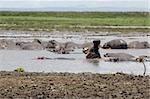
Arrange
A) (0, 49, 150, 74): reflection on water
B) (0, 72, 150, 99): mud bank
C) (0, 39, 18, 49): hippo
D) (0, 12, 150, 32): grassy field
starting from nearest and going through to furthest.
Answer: (0, 72, 150, 99): mud bank < (0, 49, 150, 74): reflection on water < (0, 39, 18, 49): hippo < (0, 12, 150, 32): grassy field

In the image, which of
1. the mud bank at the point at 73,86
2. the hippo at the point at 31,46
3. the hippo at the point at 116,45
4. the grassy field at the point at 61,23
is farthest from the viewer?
the grassy field at the point at 61,23

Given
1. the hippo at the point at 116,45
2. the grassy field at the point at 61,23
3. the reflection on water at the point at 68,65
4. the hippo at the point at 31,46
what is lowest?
the grassy field at the point at 61,23

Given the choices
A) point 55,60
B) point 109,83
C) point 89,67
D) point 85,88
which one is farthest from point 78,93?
point 55,60

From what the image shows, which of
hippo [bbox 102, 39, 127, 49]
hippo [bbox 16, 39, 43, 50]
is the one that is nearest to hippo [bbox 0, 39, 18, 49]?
hippo [bbox 16, 39, 43, 50]

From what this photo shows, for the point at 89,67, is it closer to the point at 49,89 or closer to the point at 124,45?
the point at 49,89

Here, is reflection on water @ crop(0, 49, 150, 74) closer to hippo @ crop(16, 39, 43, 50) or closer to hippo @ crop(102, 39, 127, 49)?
hippo @ crop(16, 39, 43, 50)

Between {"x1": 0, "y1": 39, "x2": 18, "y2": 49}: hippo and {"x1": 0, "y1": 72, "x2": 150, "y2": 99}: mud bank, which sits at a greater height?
{"x1": 0, "y1": 72, "x2": 150, "y2": 99}: mud bank

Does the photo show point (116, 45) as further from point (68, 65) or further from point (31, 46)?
point (68, 65)

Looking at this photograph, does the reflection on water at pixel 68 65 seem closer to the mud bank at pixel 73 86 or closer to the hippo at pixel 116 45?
the mud bank at pixel 73 86

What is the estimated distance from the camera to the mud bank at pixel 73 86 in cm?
1200

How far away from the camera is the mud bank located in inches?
472

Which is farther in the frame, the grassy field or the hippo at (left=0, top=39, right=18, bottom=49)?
the grassy field

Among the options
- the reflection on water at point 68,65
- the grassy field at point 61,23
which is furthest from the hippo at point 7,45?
the grassy field at point 61,23

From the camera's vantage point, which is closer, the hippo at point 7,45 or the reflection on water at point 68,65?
the reflection on water at point 68,65
